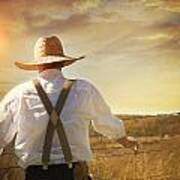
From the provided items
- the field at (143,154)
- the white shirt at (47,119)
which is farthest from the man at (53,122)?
the field at (143,154)

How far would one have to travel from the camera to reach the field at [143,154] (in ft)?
8.39

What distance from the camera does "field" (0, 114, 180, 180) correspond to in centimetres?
256

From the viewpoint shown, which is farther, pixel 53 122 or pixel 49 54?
A: pixel 49 54

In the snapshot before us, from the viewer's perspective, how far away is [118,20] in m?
2.62

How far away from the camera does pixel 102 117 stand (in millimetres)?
1982

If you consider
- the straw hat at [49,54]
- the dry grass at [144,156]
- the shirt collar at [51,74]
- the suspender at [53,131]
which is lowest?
the dry grass at [144,156]

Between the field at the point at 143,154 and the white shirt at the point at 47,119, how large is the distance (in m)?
0.56

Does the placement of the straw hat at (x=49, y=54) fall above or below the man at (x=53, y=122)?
Answer: above

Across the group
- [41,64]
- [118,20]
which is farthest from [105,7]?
[41,64]

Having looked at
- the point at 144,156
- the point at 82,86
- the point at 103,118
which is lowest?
the point at 144,156

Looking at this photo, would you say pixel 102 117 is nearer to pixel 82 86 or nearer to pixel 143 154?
pixel 82 86

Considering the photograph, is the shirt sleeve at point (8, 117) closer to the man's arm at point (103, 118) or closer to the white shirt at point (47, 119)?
the white shirt at point (47, 119)

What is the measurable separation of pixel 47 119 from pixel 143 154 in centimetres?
78

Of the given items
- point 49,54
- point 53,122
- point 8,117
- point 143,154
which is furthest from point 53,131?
point 143,154
